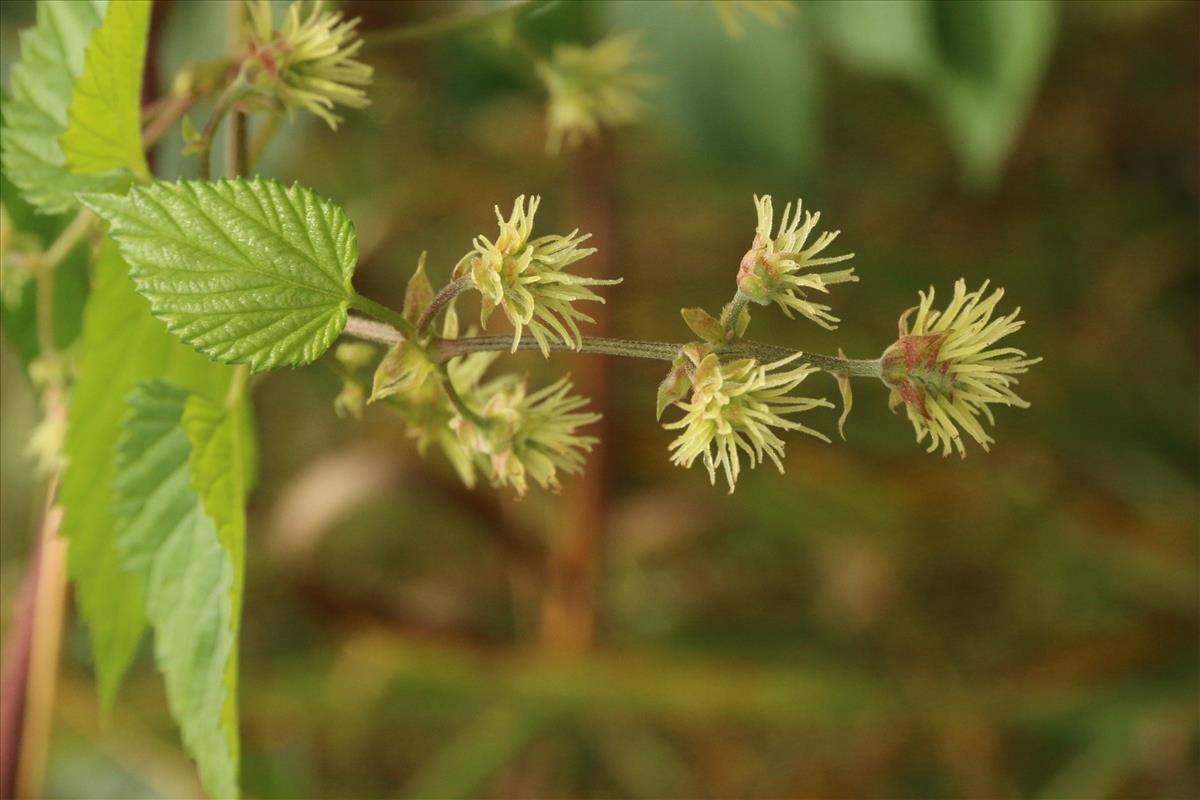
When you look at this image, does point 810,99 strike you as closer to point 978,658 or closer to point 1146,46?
point 1146,46

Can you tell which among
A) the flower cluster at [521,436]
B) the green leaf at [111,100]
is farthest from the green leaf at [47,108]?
the flower cluster at [521,436]

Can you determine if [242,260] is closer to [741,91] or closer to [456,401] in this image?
[456,401]

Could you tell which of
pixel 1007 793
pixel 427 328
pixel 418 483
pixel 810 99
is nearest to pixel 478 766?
pixel 418 483

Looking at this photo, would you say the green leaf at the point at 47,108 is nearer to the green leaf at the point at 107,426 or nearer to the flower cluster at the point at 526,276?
the green leaf at the point at 107,426

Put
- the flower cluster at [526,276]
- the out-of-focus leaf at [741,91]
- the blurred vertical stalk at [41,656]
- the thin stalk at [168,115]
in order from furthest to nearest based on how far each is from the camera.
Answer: the out-of-focus leaf at [741,91] < the blurred vertical stalk at [41,656] < the thin stalk at [168,115] < the flower cluster at [526,276]

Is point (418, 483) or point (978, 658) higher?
point (418, 483)

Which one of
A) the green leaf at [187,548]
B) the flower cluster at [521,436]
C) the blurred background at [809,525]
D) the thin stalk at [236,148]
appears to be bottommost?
the blurred background at [809,525]

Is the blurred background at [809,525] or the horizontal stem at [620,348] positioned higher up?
the horizontal stem at [620,348]
